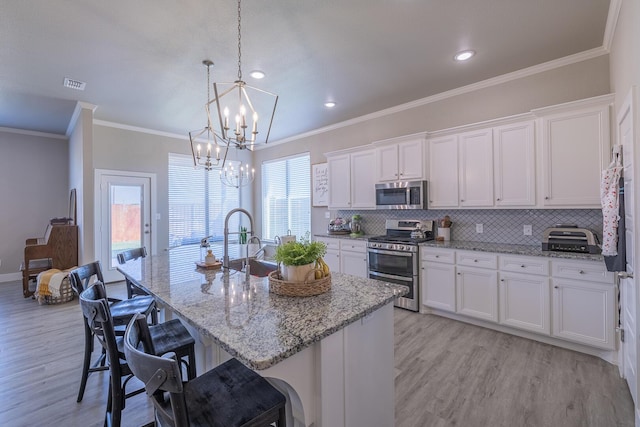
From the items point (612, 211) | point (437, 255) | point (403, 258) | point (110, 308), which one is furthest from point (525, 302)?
point (110, 308)

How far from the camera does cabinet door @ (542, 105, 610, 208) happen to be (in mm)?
2686

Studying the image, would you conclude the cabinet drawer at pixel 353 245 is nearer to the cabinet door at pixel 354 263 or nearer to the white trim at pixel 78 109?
the cabinet door at pixel 354 263

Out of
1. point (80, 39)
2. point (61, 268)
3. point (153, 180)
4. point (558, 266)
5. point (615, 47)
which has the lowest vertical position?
point (61, 268)

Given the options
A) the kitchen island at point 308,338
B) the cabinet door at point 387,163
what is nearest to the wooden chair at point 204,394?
the kitchen island at point 308,338

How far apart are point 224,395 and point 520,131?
11.9ft

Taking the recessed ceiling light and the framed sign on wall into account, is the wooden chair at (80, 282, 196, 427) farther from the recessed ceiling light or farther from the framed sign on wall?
the framed sign on wall

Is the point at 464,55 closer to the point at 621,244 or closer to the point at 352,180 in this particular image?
the point at 621,244

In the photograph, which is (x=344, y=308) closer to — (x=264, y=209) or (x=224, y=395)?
(x=224, y=395)

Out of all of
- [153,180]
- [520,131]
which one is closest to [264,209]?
[153,180]

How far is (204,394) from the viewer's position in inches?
47.0

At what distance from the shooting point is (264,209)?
273 inches

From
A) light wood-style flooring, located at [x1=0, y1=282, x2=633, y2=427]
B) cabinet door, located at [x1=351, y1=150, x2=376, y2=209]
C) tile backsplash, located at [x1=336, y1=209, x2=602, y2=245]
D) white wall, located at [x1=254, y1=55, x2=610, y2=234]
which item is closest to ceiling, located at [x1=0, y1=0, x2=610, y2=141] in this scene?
white wall, located at [x1=254, y1=55, x2=610, y2=234]

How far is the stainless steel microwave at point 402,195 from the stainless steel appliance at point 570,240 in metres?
1.38

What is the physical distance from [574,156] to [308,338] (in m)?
3.23
